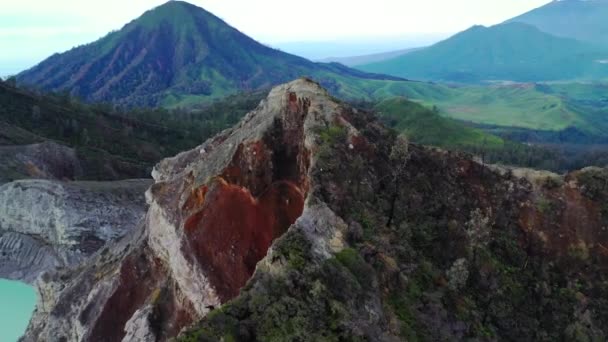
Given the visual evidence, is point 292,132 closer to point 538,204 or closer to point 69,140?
point 538,204

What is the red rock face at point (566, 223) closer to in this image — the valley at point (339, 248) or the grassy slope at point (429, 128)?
the valley at point (339, 248)

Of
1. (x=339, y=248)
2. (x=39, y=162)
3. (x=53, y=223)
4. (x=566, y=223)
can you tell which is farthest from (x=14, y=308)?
(x=566, y=223)

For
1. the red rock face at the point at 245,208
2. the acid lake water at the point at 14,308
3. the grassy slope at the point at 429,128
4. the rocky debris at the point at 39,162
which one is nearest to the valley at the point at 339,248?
the red rock face at the point at 245,208

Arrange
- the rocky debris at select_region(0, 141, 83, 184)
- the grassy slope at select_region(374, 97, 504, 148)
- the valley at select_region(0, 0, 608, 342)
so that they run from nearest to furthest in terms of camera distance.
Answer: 1. the valley at select_region(0, 0, 608, 342)
2. the rocky debris at select_region(0, 141, 83, 184)
3. the grassy slope at select_region(374, 97, 504, 148)

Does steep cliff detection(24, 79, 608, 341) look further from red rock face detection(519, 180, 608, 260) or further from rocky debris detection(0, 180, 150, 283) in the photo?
rocky debris detection(0, 180, 150, 283)

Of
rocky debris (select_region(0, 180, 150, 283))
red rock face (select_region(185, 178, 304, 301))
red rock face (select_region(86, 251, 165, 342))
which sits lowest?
rocky debris (select_region(0, 180, 150, 283))

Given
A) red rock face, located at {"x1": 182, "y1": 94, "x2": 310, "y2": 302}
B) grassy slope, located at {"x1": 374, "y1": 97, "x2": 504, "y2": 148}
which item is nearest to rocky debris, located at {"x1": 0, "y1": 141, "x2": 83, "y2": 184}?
red rock face, located at {"x1": 182, "y1": 94, "x2": 310, "y2": 302}

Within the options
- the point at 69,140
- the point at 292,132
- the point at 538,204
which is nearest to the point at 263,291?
the point at 292,132
